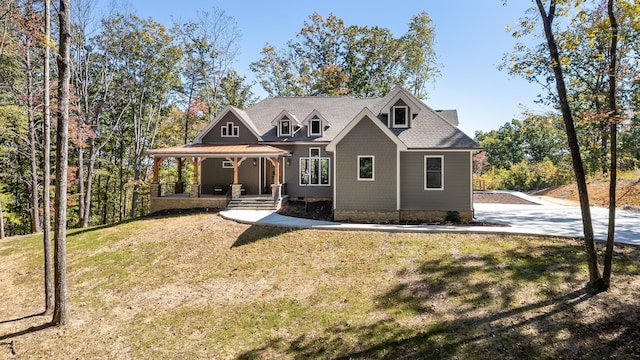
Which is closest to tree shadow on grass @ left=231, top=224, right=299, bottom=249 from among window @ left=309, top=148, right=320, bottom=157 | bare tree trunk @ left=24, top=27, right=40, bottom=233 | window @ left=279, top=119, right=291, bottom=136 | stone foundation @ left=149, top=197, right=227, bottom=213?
stone foundation @ left=149, top=197, right=227, bottom=213

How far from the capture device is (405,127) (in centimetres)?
1623

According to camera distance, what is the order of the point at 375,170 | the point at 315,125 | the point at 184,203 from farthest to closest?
the point at 315,125 → the point at 184,203 → the point at 375,170

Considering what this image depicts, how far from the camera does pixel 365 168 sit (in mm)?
14625

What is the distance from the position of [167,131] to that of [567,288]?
30.0m

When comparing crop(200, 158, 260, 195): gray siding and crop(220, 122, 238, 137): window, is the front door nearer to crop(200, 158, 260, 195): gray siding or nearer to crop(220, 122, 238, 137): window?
crop(200, 158, 260, 195): gray siding

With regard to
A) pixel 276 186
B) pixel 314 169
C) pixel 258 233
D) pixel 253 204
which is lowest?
pixel 258 233

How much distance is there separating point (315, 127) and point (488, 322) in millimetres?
14885

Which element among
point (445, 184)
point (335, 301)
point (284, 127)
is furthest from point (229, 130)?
point (335, 301)

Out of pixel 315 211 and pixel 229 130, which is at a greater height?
pixel 229 130

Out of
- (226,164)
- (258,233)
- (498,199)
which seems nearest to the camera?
(258,233)

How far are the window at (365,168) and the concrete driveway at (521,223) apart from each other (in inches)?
94.8

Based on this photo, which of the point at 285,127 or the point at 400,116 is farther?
the point at 285,127

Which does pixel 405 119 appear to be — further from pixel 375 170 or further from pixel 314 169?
pixel 314 169

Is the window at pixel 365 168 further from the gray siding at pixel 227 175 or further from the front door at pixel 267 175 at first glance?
the gray siding at pixel 227 175
